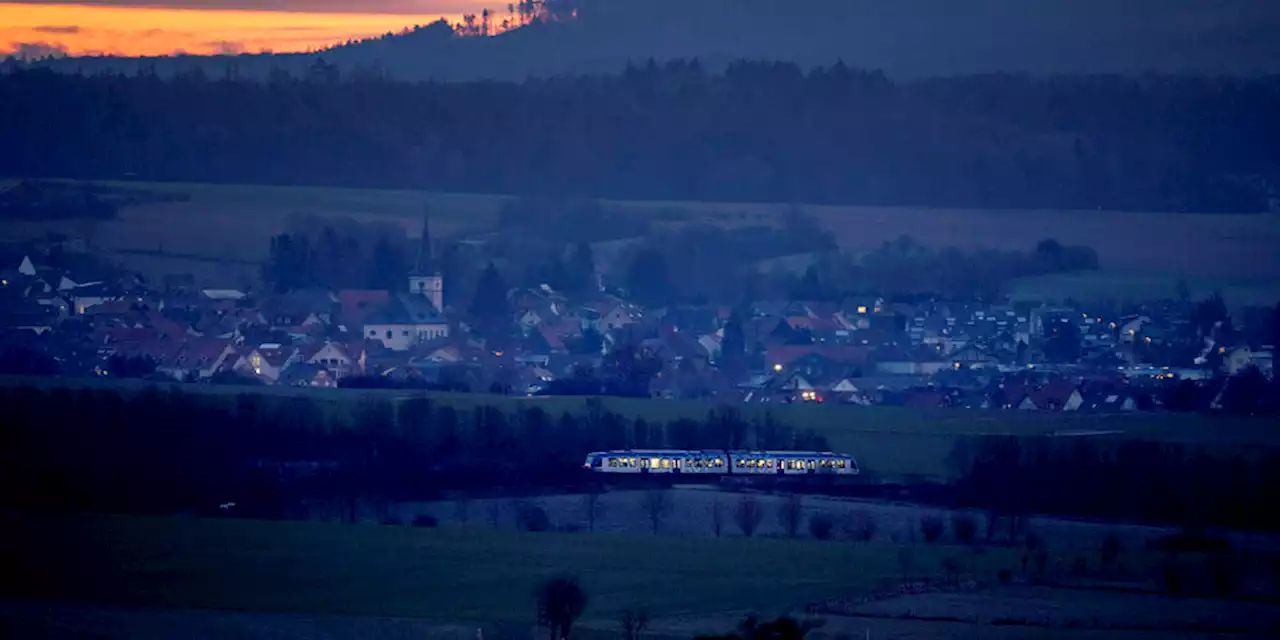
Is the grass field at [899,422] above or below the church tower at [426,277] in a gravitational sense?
below

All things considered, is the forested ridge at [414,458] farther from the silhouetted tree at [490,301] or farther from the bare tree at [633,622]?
the silhouetted tree at [490,301]

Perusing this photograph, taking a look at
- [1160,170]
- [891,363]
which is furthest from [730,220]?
[891,363]

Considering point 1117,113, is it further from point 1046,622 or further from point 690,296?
point 1046,622

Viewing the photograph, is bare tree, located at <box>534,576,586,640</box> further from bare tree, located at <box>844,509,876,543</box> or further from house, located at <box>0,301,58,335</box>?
house, located at <box>0,301,58,335</box>

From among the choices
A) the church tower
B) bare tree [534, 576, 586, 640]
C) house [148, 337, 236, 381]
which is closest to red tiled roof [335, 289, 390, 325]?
the church tower

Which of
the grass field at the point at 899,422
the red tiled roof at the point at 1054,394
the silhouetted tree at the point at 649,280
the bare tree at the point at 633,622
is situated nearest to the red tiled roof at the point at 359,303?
the silhouetted tree at the point at 649,280

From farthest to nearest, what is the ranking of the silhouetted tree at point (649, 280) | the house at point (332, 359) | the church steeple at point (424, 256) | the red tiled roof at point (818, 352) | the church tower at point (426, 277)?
the church steeple at point (424, 256), the church tower at point (426, 277), the silhouetted tree at point (649, 280), the red tiled roof at point (818, 352), the house at point (332, 359)
